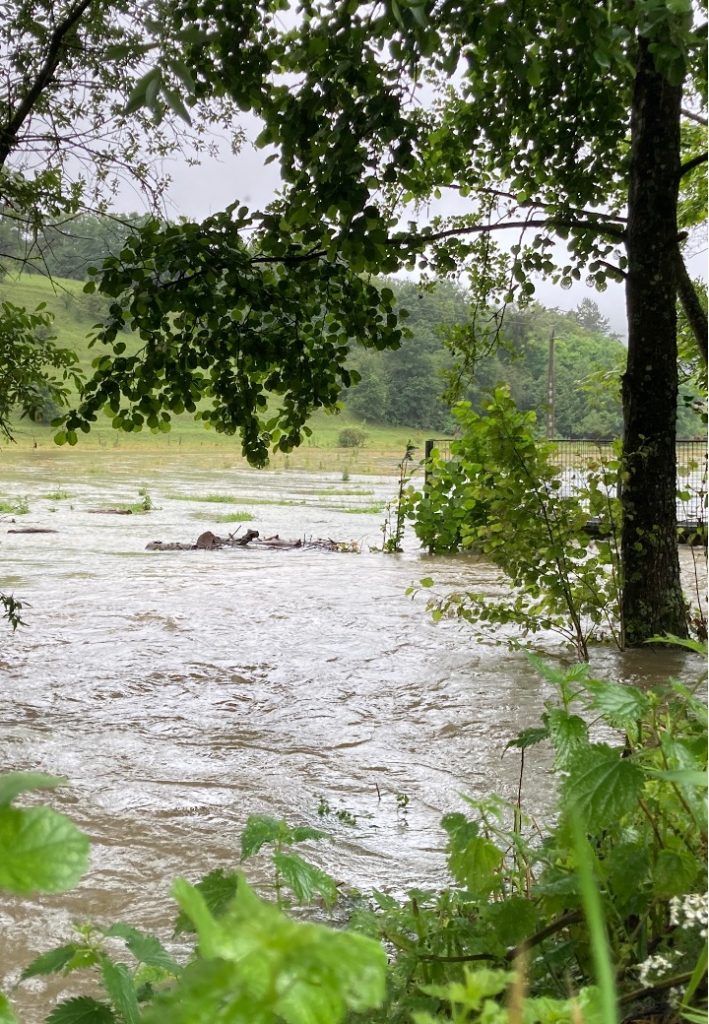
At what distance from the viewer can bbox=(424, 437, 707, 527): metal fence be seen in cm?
714

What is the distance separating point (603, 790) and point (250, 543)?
46.8 ft

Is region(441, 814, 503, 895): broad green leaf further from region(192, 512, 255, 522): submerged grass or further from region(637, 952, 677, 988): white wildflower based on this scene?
region(192, 512, 255, 522): submerged grass

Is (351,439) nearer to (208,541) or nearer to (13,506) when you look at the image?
(13,506)

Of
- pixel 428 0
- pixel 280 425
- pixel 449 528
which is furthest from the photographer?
pixel 449 528

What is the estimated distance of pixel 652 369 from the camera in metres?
7.14

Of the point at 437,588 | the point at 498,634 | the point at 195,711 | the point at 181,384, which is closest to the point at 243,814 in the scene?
the point at 195,711

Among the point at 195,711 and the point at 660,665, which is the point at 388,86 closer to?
the point at 195,711

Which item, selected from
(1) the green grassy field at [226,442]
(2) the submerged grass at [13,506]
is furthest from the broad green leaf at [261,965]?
(1) the green grassy field at [226,442]

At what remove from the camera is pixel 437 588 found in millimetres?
11312

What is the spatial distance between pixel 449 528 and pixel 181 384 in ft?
28.1

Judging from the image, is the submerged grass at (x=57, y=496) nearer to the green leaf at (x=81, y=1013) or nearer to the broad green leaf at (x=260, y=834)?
the broad green leaf at (x=260, y=834)

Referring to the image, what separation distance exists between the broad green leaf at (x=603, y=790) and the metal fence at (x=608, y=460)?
5.14 meters

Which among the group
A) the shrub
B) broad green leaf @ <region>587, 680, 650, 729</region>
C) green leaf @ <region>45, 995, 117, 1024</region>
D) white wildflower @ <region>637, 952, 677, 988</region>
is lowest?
green leaf @ <region>45, 995, 117, 1024</region>

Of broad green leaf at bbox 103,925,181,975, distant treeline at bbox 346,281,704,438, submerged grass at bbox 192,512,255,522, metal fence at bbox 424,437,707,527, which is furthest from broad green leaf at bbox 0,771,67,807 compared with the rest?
distant treeline at bbox 346,281,704,438
